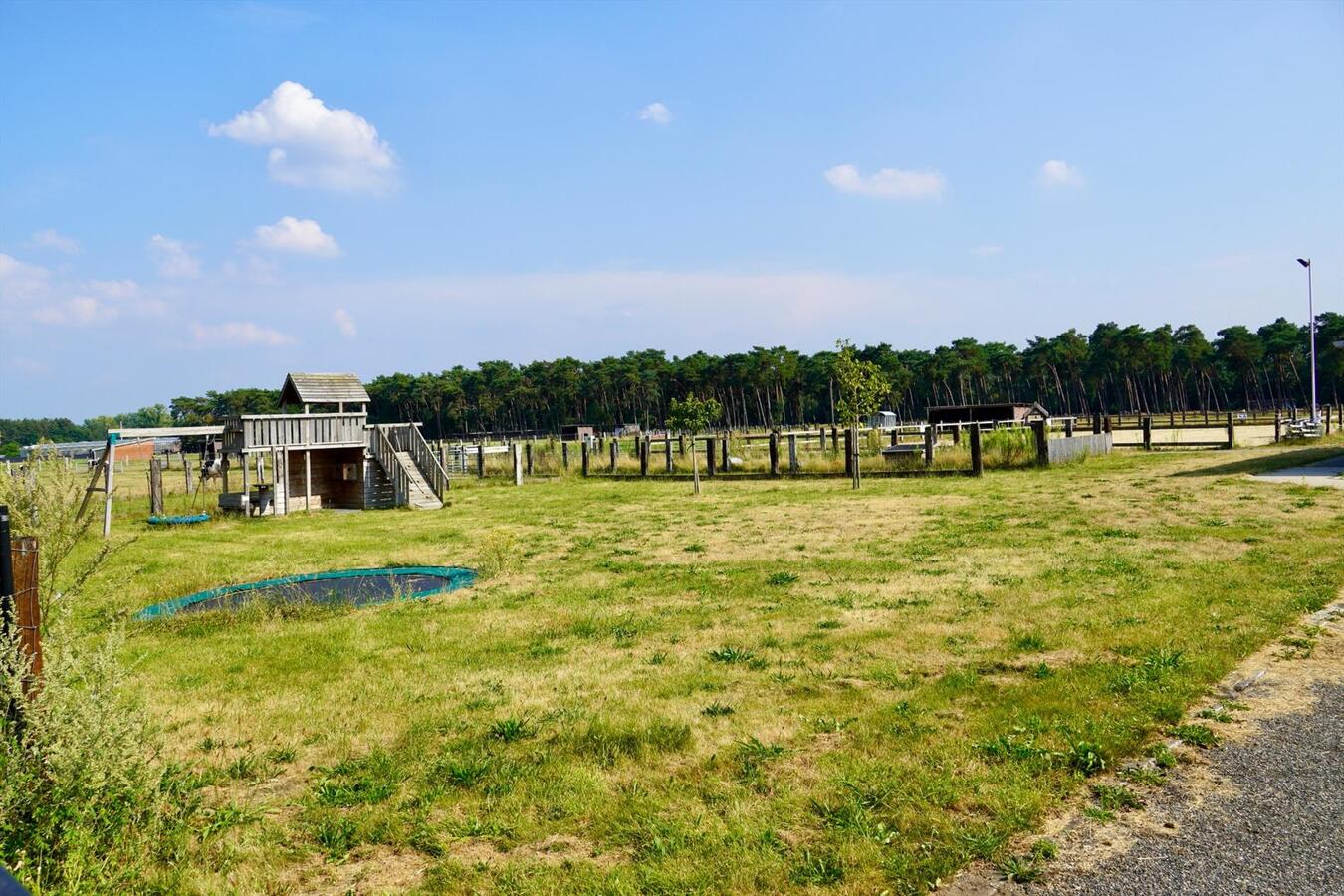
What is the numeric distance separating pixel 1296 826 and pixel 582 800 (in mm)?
3761

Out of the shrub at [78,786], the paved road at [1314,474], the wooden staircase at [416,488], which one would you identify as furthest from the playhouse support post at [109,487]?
the paved road at [1314,474]

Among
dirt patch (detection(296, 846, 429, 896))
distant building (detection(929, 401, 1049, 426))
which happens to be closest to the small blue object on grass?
dirt patch (detection(296, 846, 429, 896))

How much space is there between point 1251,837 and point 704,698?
367 cm

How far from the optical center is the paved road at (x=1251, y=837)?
3.89m

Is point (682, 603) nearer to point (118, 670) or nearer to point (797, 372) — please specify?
point (118, 670)

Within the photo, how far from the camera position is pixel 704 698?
6836 millimetres

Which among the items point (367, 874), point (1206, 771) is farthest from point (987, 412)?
point (367, 874)

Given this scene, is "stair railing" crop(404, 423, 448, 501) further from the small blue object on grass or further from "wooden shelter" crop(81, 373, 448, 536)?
the small blue object on grass

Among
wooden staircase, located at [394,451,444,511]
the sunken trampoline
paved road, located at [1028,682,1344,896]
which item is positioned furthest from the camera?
wooden staircase, located at [394,451,444,511]

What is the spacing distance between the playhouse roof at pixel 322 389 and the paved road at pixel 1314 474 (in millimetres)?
25993

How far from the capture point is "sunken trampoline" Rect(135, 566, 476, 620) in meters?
11.6

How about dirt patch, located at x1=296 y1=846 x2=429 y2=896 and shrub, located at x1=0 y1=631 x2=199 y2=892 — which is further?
dirt patch, located at x1=296 y1=846 x2=429 y2=896

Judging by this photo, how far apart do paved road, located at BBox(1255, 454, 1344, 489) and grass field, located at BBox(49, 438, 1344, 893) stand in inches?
180

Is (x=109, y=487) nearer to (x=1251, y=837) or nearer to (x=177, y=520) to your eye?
(x=177, y=520)
